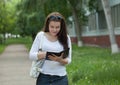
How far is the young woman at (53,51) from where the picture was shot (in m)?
5.81

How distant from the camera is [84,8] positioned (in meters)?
44.4

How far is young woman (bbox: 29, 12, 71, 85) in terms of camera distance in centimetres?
581

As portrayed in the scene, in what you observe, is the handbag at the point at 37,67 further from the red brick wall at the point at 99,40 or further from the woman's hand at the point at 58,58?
the red brick wall at the point at 99,40

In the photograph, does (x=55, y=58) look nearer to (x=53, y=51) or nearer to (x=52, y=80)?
(x=53, y=51)

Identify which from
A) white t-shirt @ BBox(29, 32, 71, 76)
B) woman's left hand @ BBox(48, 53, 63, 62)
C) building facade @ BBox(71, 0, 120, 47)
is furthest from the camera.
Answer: building facade @ BBox(71, 0, 120, 47)

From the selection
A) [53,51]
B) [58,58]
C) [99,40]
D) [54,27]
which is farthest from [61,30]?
[99,40]

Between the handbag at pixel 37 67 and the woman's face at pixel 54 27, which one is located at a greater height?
the woman's face at pixel 54 27

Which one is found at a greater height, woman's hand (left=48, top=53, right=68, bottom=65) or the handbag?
woman's hand (left=48, top=53, right=68, bottom=65)

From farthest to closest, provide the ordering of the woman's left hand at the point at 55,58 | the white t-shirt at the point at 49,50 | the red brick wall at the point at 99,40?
the red brick wall at the point at 99,40 → the white t-shirt at the point at 49,50 → the woman's left hand at the point at 55,58

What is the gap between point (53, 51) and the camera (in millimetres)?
5867

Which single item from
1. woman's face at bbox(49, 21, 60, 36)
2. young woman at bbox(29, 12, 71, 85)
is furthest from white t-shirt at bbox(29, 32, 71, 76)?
woman's face at bbox(49, 21, 60, 36)

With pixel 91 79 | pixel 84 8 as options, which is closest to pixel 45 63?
pixel 91 79

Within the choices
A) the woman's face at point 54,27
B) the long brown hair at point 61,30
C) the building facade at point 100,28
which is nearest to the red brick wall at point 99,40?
the building facade at point 100,28

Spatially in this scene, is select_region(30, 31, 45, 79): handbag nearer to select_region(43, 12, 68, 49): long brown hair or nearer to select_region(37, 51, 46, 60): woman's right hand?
select_region(37, 51, 46, 60): woman's right hand
